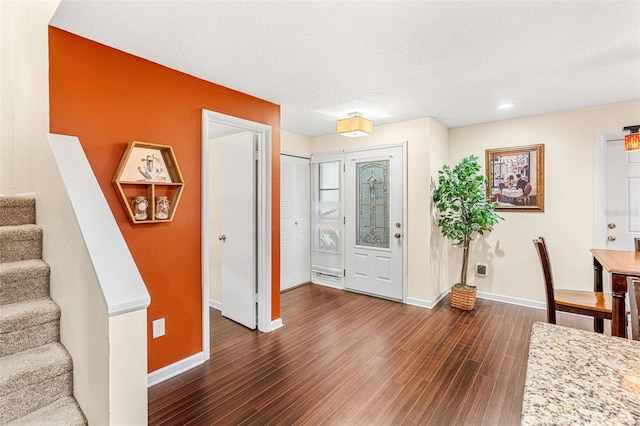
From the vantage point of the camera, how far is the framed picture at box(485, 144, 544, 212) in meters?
3.84

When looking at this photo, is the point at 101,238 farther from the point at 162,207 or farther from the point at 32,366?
the point at 162,207

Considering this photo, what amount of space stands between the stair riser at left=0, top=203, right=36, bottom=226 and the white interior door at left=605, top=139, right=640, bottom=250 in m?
5.23

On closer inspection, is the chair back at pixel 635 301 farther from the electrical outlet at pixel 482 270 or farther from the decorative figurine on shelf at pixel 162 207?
the electrical outlet at pixel 482 270

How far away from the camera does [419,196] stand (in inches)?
158

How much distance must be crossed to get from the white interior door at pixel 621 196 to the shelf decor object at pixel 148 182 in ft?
14.6

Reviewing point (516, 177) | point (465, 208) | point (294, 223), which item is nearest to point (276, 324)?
point (294, 223)

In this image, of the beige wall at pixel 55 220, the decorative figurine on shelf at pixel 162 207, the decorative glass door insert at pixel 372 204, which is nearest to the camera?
the beige wall at pixel 55 220

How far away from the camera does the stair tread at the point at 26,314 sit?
55.0 inches

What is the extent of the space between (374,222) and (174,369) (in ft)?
9.77

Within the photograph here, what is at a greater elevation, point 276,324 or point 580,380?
point 580,380

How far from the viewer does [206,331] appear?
104 inches

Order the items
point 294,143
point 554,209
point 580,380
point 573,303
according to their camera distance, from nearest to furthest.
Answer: point 580,380 → point 573,303 → point 554,209 → point 294,143

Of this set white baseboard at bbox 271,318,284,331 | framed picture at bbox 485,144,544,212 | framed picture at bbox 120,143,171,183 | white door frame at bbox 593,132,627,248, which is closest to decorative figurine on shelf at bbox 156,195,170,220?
framed picture at bbox 120,143,171,183

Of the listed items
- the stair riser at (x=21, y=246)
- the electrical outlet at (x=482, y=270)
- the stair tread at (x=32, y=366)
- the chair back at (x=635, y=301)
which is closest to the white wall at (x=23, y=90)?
the stair riser at (x=21, y=246)
